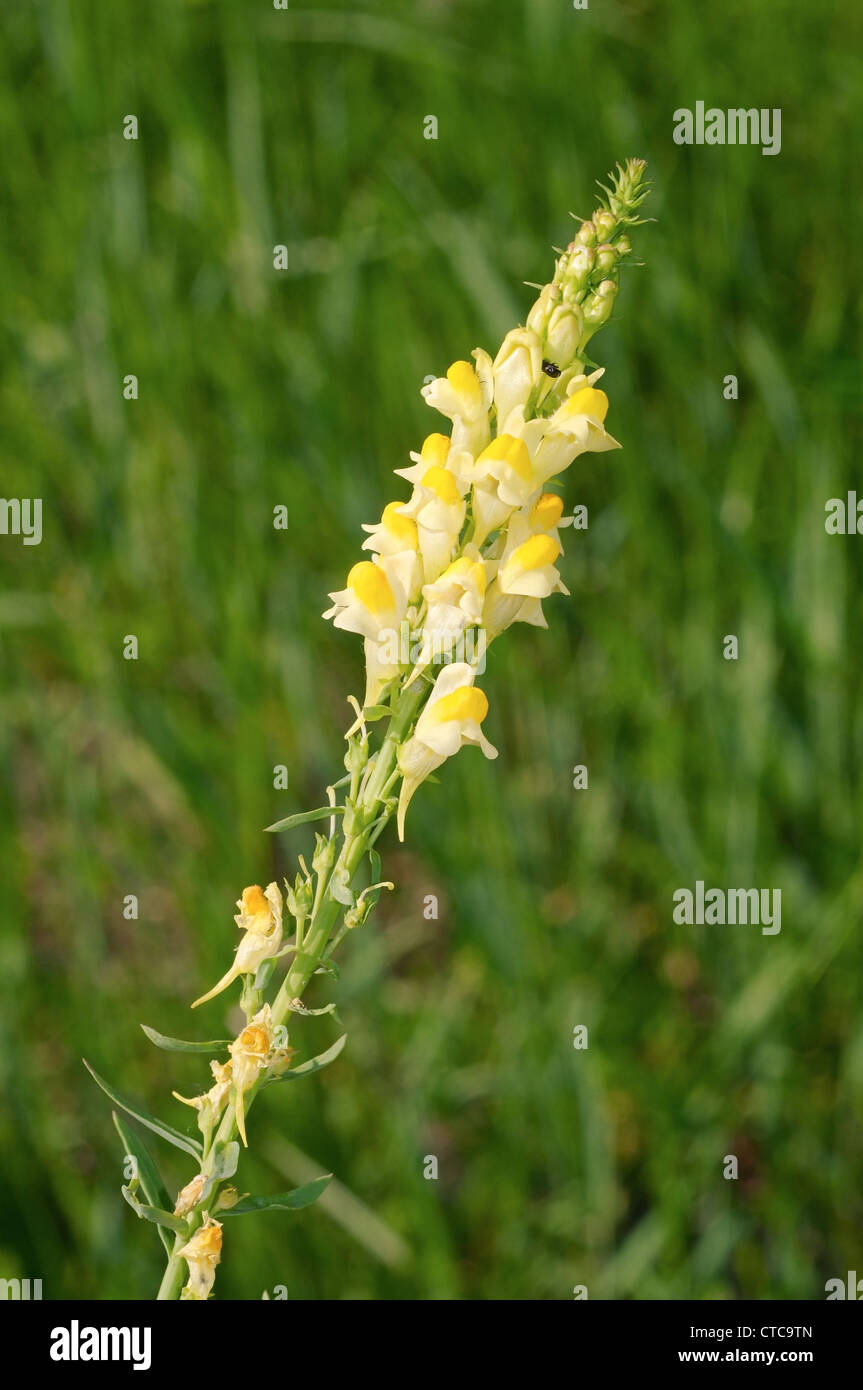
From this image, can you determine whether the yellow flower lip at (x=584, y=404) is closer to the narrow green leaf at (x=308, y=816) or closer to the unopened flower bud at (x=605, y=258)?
the unopened flower bud at (x=605, y=258)

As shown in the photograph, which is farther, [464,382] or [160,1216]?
[464,382]

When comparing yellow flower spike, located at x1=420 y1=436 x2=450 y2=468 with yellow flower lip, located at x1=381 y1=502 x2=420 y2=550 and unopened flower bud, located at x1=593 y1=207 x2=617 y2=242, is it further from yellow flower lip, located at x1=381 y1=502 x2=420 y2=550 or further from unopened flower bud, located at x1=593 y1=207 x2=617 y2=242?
unopened flower bud, located at x1=593 y1=207 x2=617 y2=242

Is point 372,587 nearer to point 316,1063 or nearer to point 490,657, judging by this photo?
point 316,1063

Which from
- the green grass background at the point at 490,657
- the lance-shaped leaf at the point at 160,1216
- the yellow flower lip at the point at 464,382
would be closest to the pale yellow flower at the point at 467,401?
the yellow flower lip at the point at 464,382

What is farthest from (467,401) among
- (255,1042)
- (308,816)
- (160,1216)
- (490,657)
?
(490,657)

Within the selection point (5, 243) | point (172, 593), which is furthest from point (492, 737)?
point (5, 243)

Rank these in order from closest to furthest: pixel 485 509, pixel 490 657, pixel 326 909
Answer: pixel 326 909
pixel 485 509
pixel 490 657
